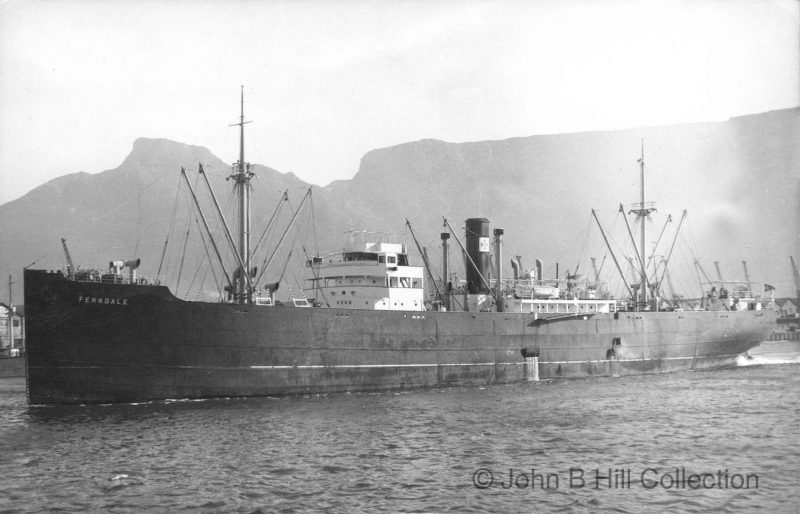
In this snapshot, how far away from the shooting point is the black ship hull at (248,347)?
27.1 metres

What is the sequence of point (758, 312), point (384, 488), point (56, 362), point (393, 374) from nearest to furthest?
point (384, 488)
point (56, 362)
point (393, 374)
point (758, 312)

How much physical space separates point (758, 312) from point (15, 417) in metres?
47.6

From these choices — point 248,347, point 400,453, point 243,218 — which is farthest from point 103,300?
point 400,453

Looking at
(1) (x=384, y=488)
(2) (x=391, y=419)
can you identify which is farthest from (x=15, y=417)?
(1) (x=384, y=488)

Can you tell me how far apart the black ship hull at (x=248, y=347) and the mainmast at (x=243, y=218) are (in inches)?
85.0

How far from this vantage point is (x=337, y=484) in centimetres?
1720

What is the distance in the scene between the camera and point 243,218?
3150 centimetres

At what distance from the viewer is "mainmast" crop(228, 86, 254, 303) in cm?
3078

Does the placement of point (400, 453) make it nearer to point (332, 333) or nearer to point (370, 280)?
point (332, 333)

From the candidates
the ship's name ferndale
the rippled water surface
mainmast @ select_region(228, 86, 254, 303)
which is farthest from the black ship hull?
mainmast @ select_region(228, 86, 254, 303)

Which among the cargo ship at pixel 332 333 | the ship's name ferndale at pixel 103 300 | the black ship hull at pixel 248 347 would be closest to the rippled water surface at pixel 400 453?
the black ship hull at pixel 248 347

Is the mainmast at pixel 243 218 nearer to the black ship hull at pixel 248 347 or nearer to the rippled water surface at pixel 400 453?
the black ship hull at pixel 248 347

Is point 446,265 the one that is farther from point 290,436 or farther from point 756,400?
point 290,436

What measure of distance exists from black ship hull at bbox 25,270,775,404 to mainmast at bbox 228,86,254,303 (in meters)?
2.16
